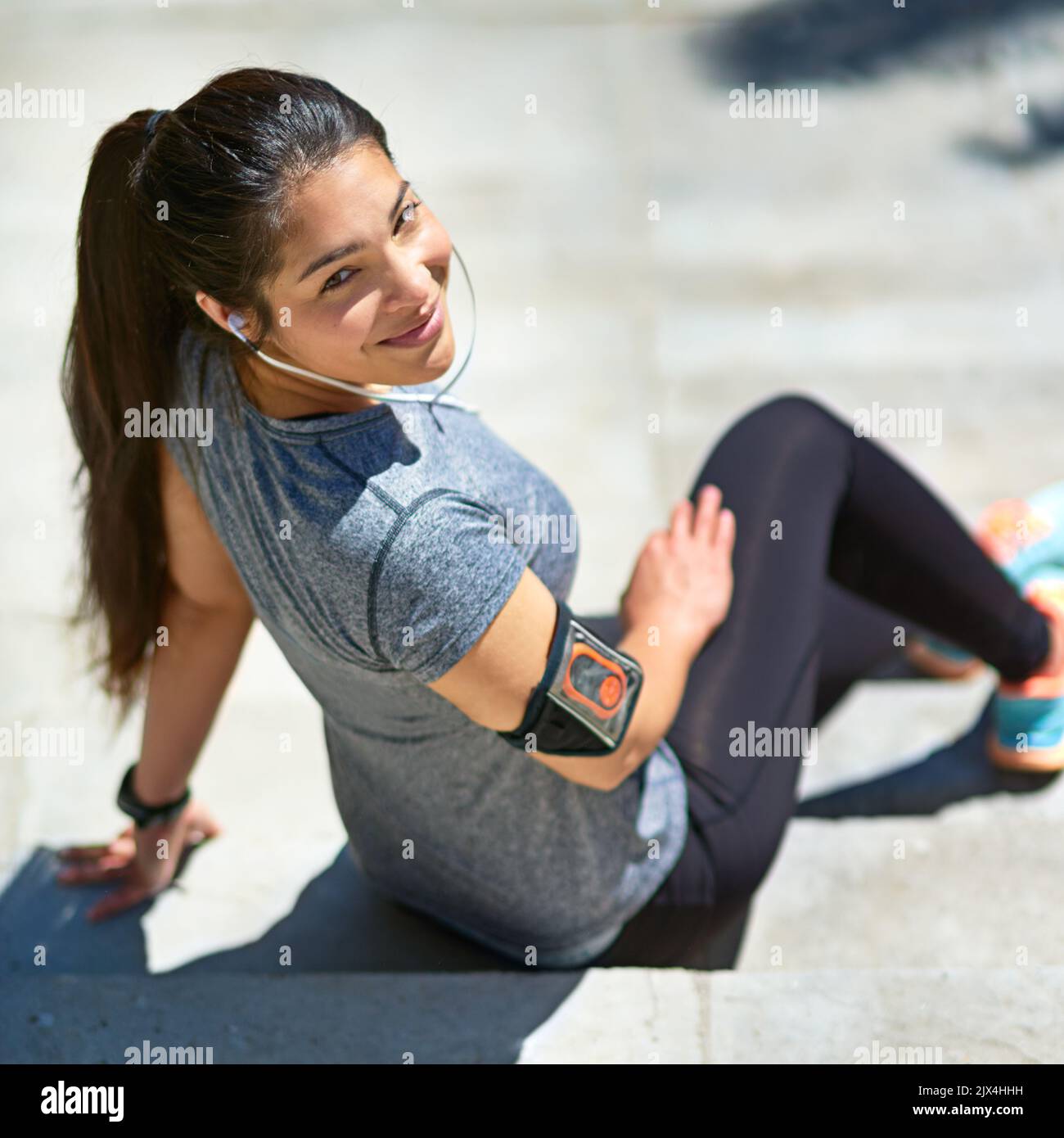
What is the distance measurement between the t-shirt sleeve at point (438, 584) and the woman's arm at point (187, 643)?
0.39 meters

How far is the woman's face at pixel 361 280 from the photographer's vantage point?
4.24ft

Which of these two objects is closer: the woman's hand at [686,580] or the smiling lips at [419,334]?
the smiling lips at [419,334]

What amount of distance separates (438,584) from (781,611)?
32.0 inches

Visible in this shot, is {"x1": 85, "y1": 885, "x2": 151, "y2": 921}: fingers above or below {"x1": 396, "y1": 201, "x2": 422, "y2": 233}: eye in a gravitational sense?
below

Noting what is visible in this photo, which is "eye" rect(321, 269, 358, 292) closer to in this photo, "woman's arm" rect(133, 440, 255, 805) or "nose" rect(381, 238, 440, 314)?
"nose" rect(381, 238, 440, 314)

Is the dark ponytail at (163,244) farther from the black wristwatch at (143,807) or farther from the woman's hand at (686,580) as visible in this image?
the woman's hand at (686,580)

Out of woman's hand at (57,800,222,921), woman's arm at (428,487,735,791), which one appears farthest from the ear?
woman's hand at (57,800,222,921)

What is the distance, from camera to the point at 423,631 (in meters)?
1.33

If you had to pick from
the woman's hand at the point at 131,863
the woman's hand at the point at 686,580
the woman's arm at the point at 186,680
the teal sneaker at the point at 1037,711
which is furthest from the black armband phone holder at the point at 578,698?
the teal sneaker at the point at 1037,711

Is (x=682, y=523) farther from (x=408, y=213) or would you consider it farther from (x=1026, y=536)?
(x=1026, y=536)

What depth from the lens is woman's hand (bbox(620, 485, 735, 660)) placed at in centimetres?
179

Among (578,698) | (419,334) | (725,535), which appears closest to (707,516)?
(725,535)

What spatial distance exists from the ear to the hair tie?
0.16 meters

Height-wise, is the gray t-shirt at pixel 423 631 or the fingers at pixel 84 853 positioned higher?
the gray t-shirt at pixel 423 631
